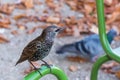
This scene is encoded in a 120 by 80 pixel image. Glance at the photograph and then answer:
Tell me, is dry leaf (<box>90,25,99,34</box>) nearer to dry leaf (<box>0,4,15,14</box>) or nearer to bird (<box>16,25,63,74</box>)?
dry leaf (<box>0,4,15,14</box>)

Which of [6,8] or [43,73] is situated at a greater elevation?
[43,73]

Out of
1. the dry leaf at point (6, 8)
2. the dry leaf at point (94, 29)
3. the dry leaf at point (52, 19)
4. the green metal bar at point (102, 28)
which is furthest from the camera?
the dry leaf at point (6, 8)

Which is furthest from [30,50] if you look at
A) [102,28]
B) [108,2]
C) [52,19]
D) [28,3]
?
[108,2]

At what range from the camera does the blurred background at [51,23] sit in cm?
401

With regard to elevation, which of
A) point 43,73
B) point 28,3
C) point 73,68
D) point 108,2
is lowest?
point 73,68

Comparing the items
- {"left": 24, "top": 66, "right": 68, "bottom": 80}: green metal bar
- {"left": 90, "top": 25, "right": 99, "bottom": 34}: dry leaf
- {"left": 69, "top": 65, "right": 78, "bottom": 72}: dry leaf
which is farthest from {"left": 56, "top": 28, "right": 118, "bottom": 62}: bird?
{"left": 24, "top": 66, "right": 68, "bottom": 80}: green metal bar

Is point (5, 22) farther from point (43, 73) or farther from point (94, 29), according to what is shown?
point (43, 73)

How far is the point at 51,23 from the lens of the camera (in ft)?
15.9

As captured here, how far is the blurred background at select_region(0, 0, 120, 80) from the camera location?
13.2 feet

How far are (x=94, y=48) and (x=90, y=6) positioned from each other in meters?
1.17

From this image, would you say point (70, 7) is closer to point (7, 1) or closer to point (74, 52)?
point (7, 1)

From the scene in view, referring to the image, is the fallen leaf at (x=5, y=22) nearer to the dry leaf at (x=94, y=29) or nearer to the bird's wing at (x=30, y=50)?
the dry leaf at (x=94, y=29)

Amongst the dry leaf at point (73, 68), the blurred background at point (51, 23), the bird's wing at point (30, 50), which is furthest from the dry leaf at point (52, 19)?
the bird's wing at point (30, 50)

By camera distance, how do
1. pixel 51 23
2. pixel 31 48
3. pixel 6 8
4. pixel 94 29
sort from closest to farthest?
pixel 31 48, pixel 94 29, pixel 51 23, pixel 6 8
